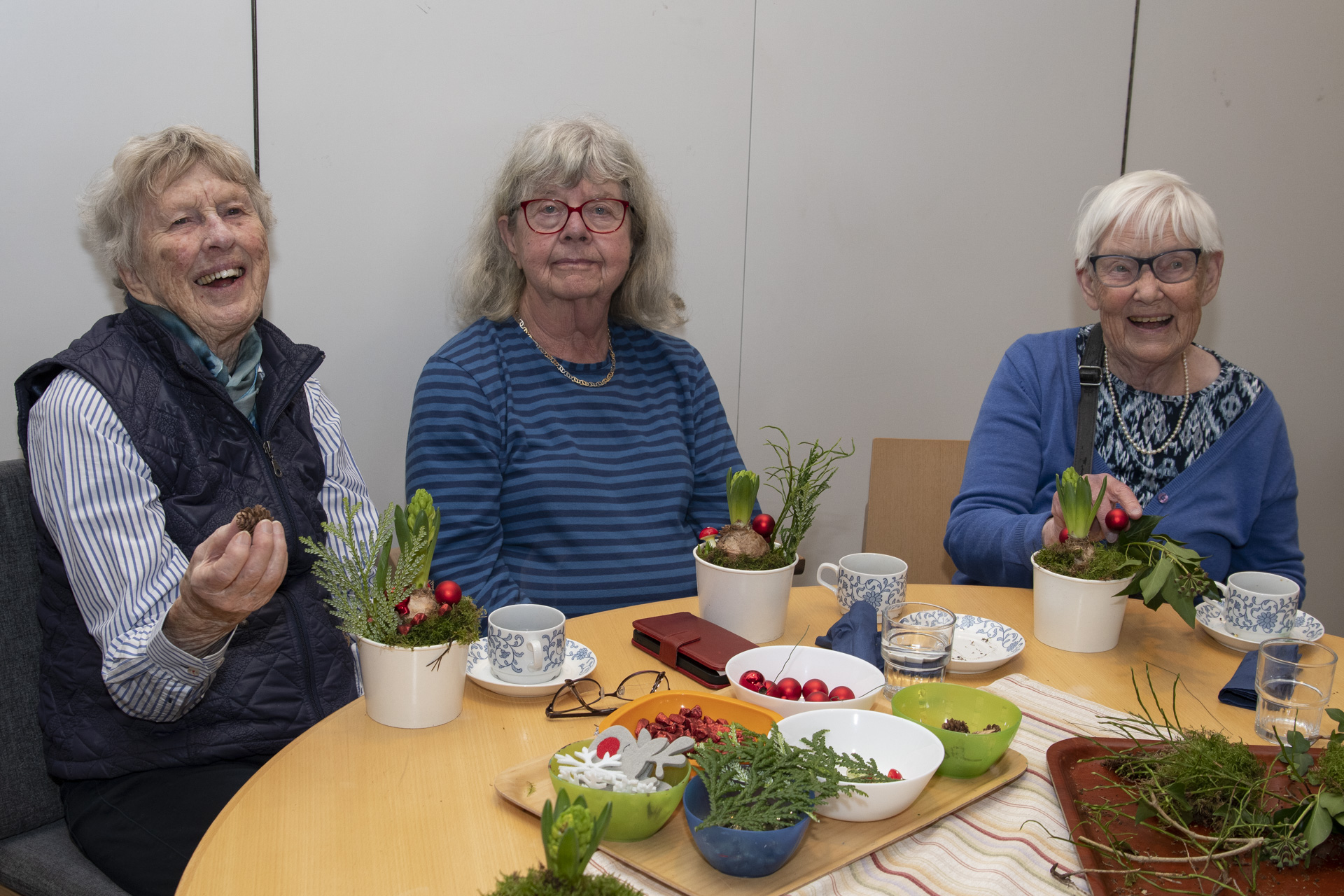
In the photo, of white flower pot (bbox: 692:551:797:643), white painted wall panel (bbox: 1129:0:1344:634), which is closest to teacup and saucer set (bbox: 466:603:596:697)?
white flower pot (bbox: 692:551:797:643)

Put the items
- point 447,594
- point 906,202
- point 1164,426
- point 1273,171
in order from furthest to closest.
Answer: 1. point 1273,171
2. point 906,202
3. point 1164,426
4. point 447,594

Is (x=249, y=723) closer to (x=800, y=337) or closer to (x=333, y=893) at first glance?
(x=333, y=893)

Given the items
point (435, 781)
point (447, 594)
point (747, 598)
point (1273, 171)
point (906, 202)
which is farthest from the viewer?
point (1273, 171)

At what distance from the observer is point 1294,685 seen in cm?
121

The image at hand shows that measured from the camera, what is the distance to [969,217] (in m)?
2.92

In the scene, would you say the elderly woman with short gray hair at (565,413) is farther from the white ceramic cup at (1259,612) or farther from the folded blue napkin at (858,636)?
the white ceramic cup at (1259,612)

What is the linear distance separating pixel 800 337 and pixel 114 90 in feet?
5.71

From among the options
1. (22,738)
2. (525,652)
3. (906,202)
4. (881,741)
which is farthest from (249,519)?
(906,202)

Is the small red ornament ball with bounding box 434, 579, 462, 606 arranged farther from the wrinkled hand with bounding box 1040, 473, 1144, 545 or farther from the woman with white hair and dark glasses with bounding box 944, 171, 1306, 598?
the woman with white hair and dark glasses with bounding box 944, 171, 1306, 598

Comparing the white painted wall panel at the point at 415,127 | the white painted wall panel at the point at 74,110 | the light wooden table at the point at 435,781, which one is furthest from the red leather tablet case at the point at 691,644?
the white painted wall panel at the point at 74,110

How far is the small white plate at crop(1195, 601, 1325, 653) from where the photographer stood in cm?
148

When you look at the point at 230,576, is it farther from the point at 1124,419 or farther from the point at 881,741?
the point at 1124,419

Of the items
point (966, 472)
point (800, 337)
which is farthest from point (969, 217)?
A: point (966, 472)

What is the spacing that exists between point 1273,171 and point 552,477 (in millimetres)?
2572
